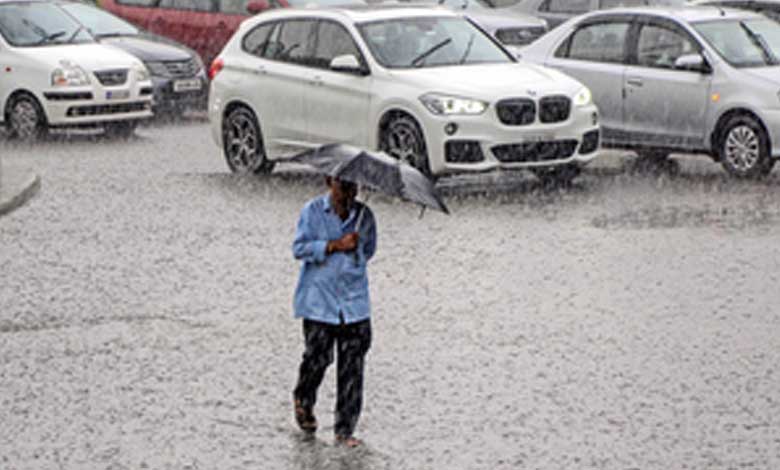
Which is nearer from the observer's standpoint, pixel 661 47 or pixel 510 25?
pixel 661 47

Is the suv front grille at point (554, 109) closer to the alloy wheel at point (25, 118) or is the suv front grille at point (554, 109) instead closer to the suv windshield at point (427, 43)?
the suv windshield at point (427, 43)

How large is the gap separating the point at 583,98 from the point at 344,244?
394 inches

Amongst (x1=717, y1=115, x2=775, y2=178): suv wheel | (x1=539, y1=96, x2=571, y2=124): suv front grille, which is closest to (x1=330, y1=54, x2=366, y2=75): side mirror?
(x1=539, y1=96, x2=571, y2=124): suv front grille

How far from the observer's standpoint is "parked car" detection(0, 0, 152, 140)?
23359 millimetres

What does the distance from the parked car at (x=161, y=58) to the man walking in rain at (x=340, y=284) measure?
17.9 metres

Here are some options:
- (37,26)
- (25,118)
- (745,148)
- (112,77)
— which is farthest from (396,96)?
(37,26)

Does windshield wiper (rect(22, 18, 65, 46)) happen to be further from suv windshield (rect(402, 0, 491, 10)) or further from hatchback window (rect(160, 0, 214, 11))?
suv windshield (rect(402, 0, 491, 10))

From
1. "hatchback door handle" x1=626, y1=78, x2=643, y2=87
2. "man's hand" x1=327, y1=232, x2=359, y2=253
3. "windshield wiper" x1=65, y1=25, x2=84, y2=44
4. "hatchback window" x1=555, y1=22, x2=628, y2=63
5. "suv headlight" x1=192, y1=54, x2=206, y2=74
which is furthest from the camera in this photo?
"suv headlight" x1=192, y1=54, x2=206, y2=74

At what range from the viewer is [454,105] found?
56.2ft

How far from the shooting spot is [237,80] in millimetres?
19562

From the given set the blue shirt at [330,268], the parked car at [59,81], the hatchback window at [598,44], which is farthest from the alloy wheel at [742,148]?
the blue shirt at [330,268]

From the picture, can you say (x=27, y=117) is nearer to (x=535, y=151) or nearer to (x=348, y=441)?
(x=535, y=151)

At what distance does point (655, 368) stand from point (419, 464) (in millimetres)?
2175

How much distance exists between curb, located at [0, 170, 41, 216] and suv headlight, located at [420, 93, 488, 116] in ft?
11.5
